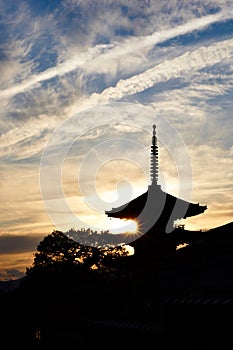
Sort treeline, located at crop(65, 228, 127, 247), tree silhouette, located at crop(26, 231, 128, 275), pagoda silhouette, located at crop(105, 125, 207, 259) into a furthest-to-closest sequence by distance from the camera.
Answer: treeline, located at crop(65, 228, 127, 247)
tree silhouette, located at crop(26, 231, 128, 275)
pagoda silhouette, located at crop(105, 125, 207, 259)

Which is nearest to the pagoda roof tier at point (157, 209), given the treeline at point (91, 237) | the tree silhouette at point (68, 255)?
the tree silhouette at point (68, 255)

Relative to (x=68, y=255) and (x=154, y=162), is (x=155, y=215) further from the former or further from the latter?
(x=68, y=255)

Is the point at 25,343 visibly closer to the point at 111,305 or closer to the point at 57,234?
the point at 111,305

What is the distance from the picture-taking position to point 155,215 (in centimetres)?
3167

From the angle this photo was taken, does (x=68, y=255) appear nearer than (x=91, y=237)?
Yes

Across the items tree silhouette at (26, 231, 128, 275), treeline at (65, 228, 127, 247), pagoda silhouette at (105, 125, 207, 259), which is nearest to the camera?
pagoda silhouette at (105, 125, 207, 259)

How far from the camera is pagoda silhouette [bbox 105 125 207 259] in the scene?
31219 millimetres

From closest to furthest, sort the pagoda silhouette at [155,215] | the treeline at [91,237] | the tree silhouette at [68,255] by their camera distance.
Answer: the pagoda silhouette at [155,215]
the tree silhouette at [68,255]
the treeline at [91,237]

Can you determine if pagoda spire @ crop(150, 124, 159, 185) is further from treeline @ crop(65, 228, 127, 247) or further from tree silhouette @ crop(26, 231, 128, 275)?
treeline @ crop(65, 228, 127, 247)

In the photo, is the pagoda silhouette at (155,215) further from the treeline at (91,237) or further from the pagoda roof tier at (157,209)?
the treeline at (91,237)

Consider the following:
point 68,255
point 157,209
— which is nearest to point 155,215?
point 157,209

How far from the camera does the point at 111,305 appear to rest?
32156mm

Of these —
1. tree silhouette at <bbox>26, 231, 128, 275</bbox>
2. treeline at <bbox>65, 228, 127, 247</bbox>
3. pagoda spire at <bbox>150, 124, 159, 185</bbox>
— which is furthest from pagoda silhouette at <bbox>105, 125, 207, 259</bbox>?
treeline at <bbox>65, 228, 127, 247</bbox>

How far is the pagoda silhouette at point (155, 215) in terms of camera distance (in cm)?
3122
